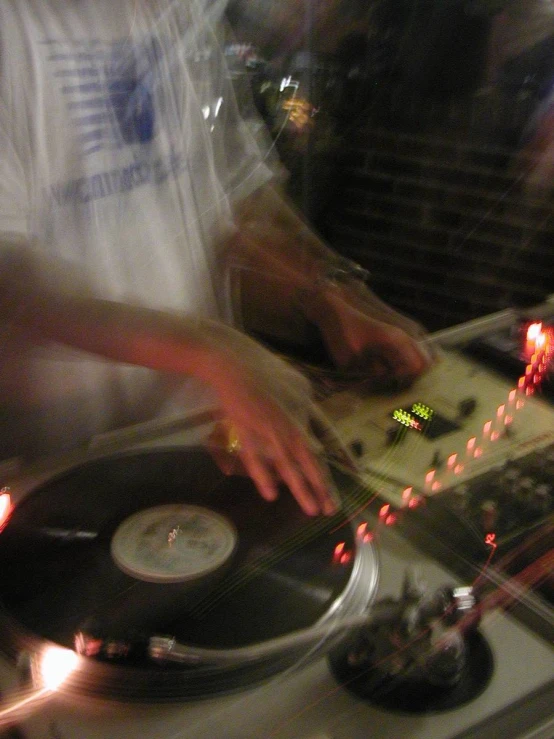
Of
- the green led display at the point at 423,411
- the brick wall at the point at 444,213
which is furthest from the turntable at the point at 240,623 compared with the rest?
the brick wall at the point at 444,213

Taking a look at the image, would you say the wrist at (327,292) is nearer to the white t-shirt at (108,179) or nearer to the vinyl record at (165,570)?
the white t-shirt at (108,179)

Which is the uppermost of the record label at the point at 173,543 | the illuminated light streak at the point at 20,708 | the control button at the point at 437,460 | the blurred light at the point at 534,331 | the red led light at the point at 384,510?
the blurred light at the point at 534,331

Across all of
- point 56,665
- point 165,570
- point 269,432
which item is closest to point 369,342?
point 269,432

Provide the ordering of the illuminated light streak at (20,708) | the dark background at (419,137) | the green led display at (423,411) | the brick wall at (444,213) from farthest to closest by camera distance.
Answer: the brick wall at (444,213) < the dark background at (419,137) < the green led display at (423,411) < the illuminated light streak at (20,708)

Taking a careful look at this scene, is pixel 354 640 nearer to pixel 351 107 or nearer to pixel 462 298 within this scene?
pixel 462 298

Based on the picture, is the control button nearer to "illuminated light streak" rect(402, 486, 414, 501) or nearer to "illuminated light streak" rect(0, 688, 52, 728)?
"illuminated light streak" rect(402, 486, 414, 501)

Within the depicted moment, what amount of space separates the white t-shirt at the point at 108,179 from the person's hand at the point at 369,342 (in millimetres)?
159

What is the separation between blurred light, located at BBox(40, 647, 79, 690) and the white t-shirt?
0.35m

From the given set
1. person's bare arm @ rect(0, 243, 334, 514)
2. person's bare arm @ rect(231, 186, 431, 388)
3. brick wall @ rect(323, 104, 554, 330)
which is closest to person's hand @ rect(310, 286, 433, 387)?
person's bare arm @ rect(231, 186, 431, 388)

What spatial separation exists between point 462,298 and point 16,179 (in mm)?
978

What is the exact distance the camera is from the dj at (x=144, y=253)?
2.66 ft

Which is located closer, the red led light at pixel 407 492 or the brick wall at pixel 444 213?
the red led light at pixel 407 492

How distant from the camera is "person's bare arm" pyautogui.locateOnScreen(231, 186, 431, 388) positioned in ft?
3.56

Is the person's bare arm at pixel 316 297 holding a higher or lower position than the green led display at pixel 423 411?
higher
